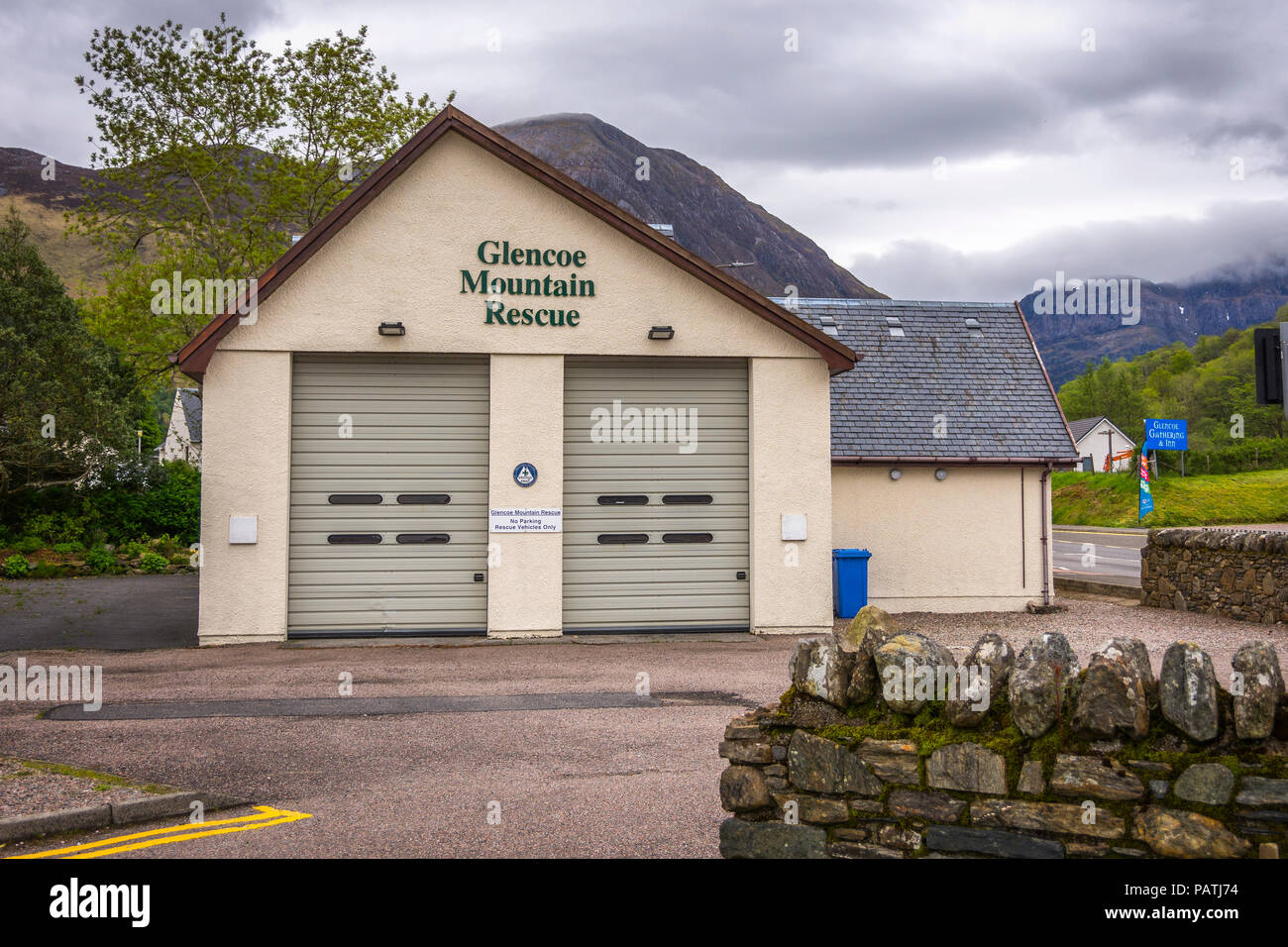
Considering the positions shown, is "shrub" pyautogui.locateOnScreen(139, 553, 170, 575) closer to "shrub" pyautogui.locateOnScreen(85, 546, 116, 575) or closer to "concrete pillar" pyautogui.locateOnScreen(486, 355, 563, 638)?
"shrub" pyautogui.locateOnScreen(85, 546, 116, 575)

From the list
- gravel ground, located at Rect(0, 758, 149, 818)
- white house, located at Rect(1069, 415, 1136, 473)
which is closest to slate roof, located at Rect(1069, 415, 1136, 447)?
white house, located at Rect(1069, 415, 1136, 473)

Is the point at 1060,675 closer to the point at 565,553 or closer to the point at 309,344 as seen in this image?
Result: the point at 565,553

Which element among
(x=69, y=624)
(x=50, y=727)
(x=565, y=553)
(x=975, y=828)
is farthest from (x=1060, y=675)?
(x=69, y=624)

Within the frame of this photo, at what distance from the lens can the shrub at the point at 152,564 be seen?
25.1m

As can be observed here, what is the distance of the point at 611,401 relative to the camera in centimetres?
1474

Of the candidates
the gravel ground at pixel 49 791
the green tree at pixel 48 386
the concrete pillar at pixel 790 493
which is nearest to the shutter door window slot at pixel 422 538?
the concrete pillar at pixel 790 493

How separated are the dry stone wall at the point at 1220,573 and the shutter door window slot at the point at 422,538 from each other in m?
12.2

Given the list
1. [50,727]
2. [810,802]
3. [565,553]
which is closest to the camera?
[810,802]

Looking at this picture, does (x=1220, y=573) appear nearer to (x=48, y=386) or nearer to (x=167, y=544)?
(x=167, y=544)

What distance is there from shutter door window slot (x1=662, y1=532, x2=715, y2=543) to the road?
10.6 m

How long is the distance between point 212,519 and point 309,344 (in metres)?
2.68

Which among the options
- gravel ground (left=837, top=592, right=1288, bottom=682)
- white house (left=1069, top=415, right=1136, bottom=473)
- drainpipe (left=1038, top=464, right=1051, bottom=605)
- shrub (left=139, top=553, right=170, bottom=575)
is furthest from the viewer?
white house (left=1069, top=415, right=1136, bottom=473)

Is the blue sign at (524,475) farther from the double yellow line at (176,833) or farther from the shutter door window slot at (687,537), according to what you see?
the double yellow line at (176,833)

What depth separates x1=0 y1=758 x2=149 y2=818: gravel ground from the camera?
19.3ft
